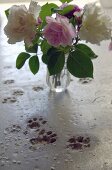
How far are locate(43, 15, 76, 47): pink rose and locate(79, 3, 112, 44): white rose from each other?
0.04 m

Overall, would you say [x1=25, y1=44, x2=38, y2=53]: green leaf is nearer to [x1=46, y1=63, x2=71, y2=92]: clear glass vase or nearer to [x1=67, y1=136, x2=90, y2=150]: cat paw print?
[x1=46, y1=63, x2=71, y2=92]: clear glass vase

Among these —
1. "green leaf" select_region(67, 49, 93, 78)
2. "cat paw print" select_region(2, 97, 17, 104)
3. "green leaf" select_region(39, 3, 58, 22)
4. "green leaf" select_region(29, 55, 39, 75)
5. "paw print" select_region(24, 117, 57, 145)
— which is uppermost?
"green leaf" select_region(39, 3, 58, 22)

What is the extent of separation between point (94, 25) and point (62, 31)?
0.10 m

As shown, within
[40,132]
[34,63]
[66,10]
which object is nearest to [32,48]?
[34,63]

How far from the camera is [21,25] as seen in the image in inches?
39.9

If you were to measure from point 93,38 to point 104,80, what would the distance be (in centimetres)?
Answer: 33

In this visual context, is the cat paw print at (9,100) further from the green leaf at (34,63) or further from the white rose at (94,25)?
the white rose at (94,25)

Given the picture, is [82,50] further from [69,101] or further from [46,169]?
[46,169]

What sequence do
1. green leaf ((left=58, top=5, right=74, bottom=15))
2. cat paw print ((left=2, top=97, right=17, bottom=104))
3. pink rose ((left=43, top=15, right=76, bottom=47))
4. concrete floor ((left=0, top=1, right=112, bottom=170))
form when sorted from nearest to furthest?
concrete floor ((left=0, top=1, right=112, bottom=170)) < pink rose ((left=43, top=15, right=76, bottom=47)) < green leaf ((left=58, top=5, right=74, bottom=15)) < cat paw print ((left=2, top=97, right=17, bottom=104))

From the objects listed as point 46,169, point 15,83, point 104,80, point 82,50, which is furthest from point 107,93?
point 46,169

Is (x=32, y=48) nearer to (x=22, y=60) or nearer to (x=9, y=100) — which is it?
(x=22, y=60)

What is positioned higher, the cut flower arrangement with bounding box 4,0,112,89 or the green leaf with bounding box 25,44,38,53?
the cut flower arrangement with bounding box 4,0,112,89

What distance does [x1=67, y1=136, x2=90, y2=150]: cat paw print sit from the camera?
3.03 feet

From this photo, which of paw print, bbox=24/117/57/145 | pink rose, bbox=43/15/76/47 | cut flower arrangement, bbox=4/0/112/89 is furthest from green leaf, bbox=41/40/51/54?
paw print, bbox=24/117/57/145
